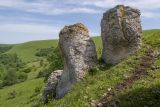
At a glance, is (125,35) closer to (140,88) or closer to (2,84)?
(140,88)

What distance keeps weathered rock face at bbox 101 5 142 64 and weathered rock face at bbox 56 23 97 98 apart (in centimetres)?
120

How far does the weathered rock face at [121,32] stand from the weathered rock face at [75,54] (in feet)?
3.94

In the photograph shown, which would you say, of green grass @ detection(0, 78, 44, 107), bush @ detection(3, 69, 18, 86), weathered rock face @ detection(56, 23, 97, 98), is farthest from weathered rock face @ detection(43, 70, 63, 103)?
bush @ detection(3, 69, 18, 86)

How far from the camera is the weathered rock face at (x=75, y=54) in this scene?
2756 cm

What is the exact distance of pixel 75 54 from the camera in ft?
91.8

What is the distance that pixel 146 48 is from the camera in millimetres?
27938

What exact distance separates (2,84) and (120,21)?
414 feet

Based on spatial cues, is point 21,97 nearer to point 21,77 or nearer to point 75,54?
point 21,77

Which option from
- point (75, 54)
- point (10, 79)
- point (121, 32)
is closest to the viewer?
point (121, 32)

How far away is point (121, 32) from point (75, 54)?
323 cm

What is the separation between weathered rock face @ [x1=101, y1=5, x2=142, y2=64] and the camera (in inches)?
1093

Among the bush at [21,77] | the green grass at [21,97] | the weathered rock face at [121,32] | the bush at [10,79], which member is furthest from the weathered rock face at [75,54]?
the bush at [10,79]

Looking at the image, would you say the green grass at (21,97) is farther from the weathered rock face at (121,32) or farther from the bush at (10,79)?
the bush at (10,79)

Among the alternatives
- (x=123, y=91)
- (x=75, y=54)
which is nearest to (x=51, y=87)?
(x=75, y=54)
